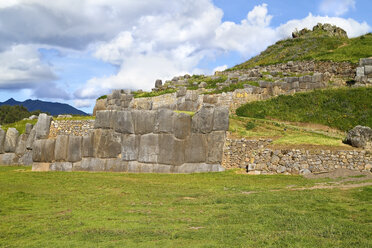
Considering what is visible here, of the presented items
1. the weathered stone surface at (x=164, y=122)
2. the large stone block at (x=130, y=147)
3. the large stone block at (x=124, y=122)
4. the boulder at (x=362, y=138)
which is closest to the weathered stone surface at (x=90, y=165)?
the large stone block at (x=130, y=147)

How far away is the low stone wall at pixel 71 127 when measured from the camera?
27.9m

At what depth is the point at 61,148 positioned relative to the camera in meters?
27.3

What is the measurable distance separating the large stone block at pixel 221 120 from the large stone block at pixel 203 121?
292 mm

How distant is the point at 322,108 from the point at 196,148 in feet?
48.6

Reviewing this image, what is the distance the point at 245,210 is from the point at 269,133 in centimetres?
1507

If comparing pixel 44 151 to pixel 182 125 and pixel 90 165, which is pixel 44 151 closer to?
pixel 90 165

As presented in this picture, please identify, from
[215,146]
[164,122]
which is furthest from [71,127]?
[215,146]

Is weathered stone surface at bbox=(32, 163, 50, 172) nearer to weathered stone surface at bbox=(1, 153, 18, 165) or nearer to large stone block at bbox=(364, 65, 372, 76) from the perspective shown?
weathered stone surface at bbox=(1, 153, 18, 165)

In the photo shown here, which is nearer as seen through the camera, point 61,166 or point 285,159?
point 285,159

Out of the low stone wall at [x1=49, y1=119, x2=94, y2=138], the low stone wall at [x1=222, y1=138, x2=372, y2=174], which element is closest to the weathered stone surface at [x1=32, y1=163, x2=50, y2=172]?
the low stone wall at [x1=49, y1=119, x2=94, y2=138]

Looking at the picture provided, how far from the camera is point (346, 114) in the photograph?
30.9m

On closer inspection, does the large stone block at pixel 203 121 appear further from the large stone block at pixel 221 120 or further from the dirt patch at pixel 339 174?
the dirt patch at pixel 339 174

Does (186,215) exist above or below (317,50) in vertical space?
below

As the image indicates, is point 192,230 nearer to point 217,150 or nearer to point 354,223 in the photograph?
point 354,223
